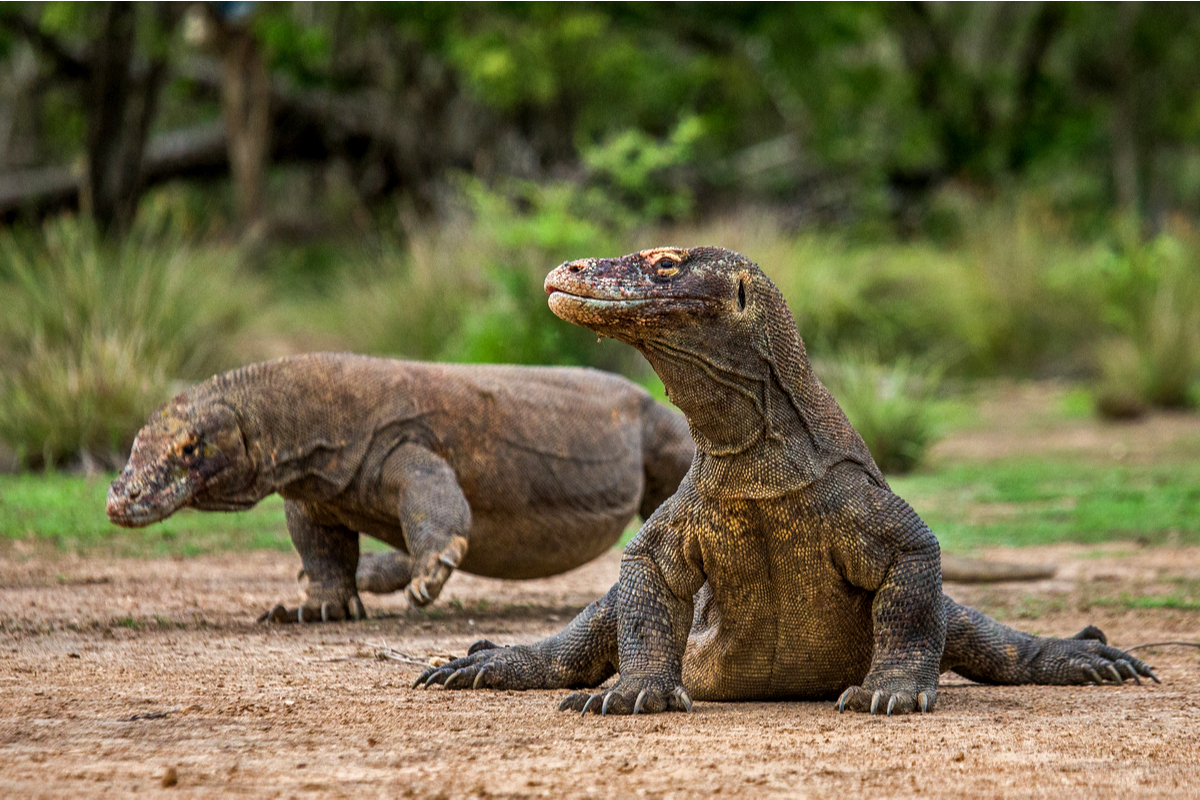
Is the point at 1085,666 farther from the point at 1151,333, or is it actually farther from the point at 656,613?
the point at 1151,333

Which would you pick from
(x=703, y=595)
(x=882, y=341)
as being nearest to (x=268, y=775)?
(x=703, y=595)

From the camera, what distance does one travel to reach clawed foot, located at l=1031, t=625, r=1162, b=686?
4543 mm

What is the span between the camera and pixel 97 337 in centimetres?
1070

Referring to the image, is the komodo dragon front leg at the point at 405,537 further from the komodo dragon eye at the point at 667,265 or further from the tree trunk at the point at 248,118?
the tree trunk at the point at 248,118

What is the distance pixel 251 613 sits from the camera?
615 cm

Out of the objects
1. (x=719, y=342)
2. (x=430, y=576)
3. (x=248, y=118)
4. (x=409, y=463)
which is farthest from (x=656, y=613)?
(x=248, y=118)

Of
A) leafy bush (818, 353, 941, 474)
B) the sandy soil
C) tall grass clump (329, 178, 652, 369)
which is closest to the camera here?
the sandy soil

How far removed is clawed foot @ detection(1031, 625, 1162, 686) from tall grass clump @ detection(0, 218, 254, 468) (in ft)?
24.0

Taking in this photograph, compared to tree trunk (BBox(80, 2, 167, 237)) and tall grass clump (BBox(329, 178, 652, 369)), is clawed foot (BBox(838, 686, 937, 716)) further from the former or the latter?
tree trunk (BBox(80, 2, 167, 237))

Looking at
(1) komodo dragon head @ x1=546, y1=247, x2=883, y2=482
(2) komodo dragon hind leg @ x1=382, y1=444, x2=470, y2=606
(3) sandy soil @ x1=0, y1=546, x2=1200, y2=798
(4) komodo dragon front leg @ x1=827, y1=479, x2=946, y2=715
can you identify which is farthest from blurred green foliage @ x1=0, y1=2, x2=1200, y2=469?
(4) komodo dragon front leg @ x1=827, y1=479, x2=946, y2=715

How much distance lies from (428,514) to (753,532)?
214 cm

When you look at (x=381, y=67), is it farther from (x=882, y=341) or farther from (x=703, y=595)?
(x=703, y=595)

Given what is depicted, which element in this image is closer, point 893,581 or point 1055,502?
point 893,581

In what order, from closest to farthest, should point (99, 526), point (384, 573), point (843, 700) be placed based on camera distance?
point (843, 700)
point (384, 573)
point (99, 526)
